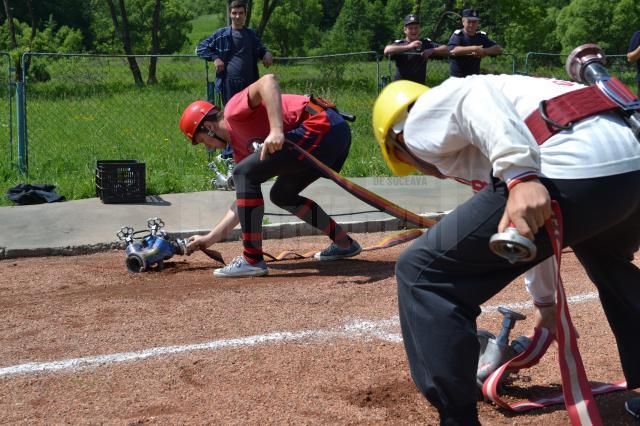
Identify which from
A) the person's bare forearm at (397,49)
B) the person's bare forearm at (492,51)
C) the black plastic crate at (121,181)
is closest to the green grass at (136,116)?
the black plastic crate at (121,181)

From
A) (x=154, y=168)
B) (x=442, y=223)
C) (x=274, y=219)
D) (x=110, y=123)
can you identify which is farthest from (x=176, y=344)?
(x=110, y=123)

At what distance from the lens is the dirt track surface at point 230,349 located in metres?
4.10

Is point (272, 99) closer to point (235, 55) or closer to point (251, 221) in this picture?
point (251, 221)

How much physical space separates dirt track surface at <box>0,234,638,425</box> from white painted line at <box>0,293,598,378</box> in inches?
0.5

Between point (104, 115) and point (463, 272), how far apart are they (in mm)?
13151

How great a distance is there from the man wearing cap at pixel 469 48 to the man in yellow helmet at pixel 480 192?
8.82 metres

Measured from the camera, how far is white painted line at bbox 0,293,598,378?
15.6ft

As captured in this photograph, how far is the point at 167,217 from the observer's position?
9195 millimetres

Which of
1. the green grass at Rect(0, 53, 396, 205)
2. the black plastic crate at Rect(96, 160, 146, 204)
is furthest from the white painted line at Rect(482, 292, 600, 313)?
the green grass at Rect(0, 53, 396, 205)

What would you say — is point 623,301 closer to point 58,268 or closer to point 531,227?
point 531,227

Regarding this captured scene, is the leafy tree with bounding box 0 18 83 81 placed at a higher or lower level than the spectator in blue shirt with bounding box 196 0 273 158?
lower

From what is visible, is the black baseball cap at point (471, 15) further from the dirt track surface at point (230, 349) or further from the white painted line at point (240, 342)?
the white painted line at point (240, 342)

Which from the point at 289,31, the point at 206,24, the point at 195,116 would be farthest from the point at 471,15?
the point at 206,24

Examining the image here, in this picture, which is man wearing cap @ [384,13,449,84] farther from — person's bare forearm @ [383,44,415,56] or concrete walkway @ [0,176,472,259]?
concrete walkway @ [0,176,472,259]
